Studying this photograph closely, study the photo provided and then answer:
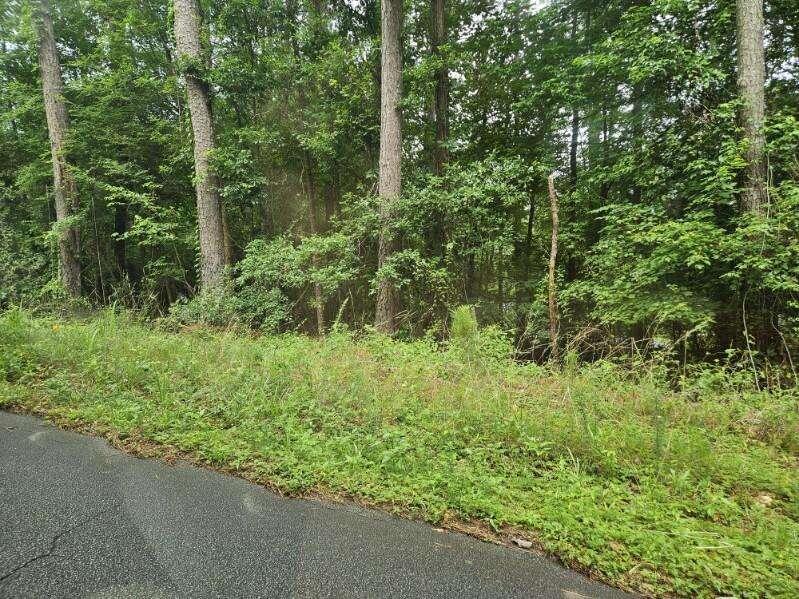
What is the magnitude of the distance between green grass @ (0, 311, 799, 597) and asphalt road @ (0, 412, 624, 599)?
20 cm

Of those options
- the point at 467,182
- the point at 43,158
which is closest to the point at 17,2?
the point at 43,158

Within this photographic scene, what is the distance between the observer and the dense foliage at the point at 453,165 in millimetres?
5828

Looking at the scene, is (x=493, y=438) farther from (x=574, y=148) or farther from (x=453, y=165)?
(x=574, y=148)

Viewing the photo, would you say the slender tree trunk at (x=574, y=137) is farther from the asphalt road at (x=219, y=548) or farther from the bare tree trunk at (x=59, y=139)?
the bare tree trunk at (x=59, y=139)

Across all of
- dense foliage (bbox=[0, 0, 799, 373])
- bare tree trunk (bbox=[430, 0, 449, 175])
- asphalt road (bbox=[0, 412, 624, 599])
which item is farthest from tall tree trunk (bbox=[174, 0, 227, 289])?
asphalt road (bbox=[0, 412, 624, 599])

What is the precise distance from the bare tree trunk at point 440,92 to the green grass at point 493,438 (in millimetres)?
6822

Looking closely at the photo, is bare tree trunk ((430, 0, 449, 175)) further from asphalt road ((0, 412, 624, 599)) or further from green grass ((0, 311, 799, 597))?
asphalt road ((0, 412, 624, 599))

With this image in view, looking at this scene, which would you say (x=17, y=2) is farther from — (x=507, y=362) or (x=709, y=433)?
(x=709, y=433)

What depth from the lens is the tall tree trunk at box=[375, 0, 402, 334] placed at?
25.1 ft

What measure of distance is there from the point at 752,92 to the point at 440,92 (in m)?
6.35

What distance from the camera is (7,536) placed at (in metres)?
1.92

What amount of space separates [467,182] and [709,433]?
19.5ft

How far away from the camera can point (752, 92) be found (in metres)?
5.66

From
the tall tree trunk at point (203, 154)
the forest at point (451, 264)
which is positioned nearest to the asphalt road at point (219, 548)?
the forest at point (451, 264)
